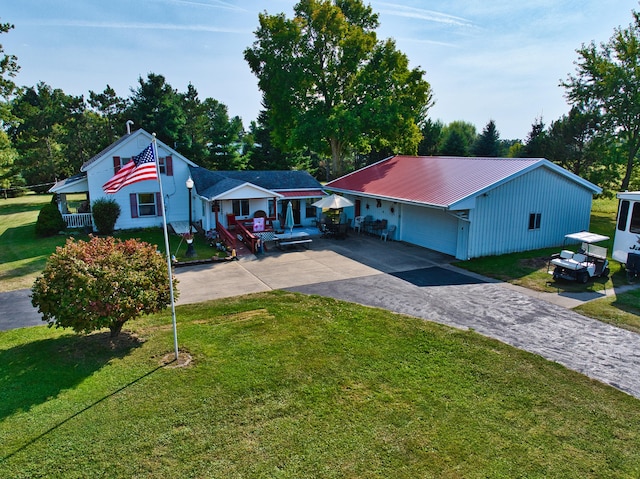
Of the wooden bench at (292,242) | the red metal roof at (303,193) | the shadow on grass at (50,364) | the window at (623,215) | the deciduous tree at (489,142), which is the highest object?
the deciduous tree at (489,142)

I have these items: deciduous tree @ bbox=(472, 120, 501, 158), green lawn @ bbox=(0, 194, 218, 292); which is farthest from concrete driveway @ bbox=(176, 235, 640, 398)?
deciduous tree @ bbox=(472, 120, 501, 158)

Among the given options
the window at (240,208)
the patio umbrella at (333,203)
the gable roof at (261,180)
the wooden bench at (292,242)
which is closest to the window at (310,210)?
the gable roof at (261,180)

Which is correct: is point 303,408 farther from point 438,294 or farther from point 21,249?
point 21,249

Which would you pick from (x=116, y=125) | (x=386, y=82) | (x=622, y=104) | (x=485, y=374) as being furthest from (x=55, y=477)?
(x=116, y=125)

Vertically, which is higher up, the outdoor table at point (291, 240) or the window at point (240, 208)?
the window at point (240, 208)

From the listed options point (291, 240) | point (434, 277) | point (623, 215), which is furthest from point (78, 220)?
point (623, 215)

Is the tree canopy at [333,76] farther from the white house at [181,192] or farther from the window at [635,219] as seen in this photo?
the window at [635,219]
